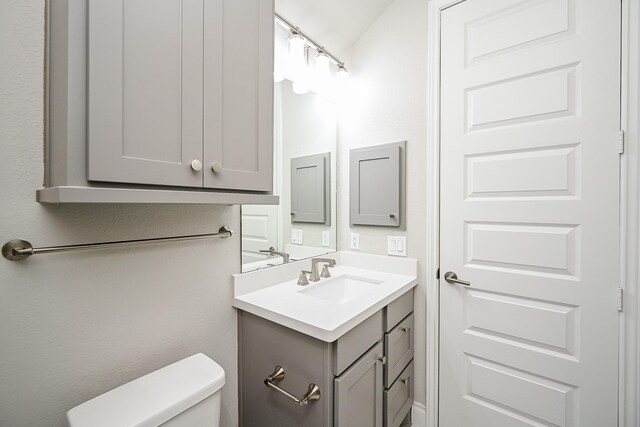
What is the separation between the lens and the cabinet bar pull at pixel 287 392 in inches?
37.8

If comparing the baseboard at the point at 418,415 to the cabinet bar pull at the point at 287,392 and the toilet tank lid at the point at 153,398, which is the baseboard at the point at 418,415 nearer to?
the cabinet bar pull at the point at 287,392

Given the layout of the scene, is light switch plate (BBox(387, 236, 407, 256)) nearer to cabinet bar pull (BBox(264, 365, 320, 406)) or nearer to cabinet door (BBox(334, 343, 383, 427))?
cabinet door (BBox(334, 343, 383, 427))

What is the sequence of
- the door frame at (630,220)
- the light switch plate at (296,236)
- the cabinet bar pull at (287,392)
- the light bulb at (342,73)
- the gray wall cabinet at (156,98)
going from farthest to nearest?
the light bulb at (342,73)
the light switch plate at (296,236)
the door frame at (630,220)
the cabinet bar pull at (287,392)
the gray wall cabinet at (156,98)

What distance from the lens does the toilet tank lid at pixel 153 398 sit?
2.43 feet

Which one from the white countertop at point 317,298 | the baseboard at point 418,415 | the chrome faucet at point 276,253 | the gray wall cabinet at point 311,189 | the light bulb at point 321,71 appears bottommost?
the baseboard at point 418,415

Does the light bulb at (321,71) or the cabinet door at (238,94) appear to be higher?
the light bulb at (321,71)

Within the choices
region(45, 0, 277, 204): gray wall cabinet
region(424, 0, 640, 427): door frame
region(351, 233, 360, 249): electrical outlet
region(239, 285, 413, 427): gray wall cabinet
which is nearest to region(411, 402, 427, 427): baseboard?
region(239, 285, 413, 427): gray wall cabinet

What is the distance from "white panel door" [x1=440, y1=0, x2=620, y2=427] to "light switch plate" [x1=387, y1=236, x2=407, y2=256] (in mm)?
235

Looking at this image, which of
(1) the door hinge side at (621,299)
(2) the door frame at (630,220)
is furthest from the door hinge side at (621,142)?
(1) the door hinge side at (621,299)

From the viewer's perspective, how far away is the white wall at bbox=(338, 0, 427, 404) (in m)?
1.61

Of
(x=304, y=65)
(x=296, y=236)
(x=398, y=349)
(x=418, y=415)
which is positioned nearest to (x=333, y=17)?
(x=304, y=65)

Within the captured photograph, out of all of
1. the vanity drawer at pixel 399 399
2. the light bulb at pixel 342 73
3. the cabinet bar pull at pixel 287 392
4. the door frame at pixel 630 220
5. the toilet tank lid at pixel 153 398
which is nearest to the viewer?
the toilet tank lid at pixel 153 398

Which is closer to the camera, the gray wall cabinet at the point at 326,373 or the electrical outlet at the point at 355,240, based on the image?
the gray wall cabinet at the point at 326,373

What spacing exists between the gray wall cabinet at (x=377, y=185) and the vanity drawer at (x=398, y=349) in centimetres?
59
